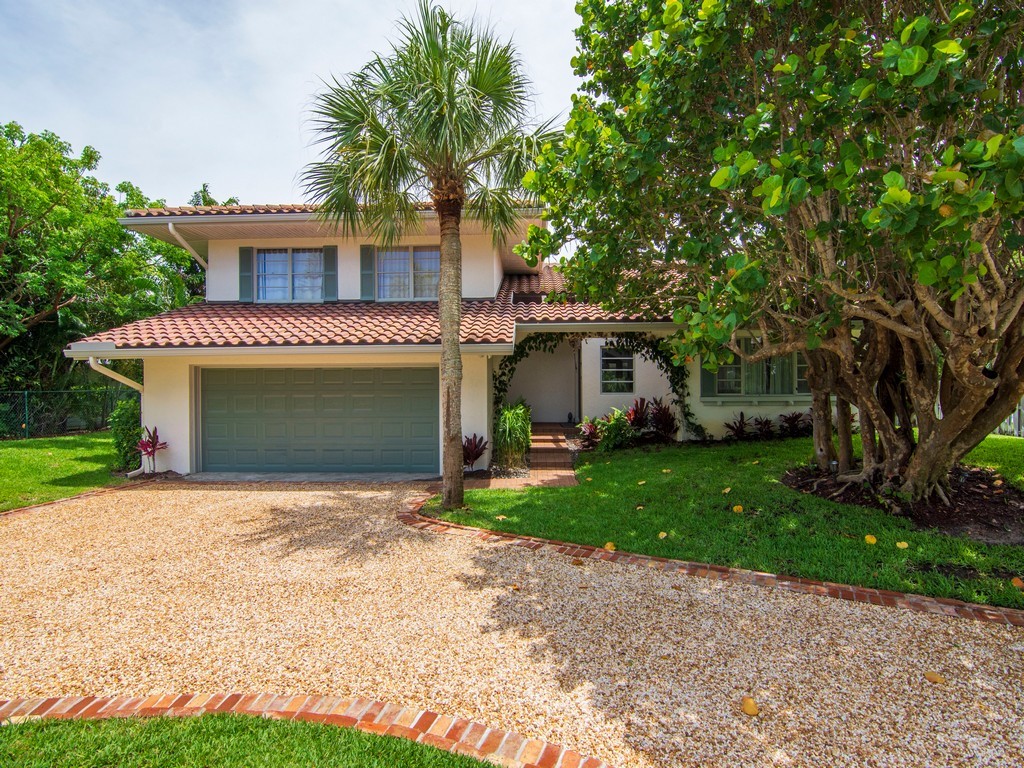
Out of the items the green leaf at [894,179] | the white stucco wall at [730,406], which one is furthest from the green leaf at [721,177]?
the white stucco wall at [730,406]

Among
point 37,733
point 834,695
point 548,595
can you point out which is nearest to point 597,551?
point 548,595

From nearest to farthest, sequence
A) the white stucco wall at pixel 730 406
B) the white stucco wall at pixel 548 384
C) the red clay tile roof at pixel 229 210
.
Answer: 1. the red clay tile roof at pixel 229 210
2. the white stucco wall at pixel 730 406
3. the white stucco wall at pixel 548 384

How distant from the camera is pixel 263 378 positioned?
441 inches

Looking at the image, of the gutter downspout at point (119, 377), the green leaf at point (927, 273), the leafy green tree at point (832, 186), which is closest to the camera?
the green leaf at point (927, 273)

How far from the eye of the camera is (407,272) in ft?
42.1

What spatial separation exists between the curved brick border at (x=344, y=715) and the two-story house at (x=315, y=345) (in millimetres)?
7042

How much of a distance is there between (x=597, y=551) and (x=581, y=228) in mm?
4259

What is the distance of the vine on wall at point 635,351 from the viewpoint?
1212cm

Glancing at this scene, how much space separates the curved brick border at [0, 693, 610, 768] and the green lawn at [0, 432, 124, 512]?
23.2 ft

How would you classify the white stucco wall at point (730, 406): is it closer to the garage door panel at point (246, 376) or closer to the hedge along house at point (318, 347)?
the hedge along house at point (318, 347)

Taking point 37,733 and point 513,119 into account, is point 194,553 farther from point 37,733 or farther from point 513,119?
point 513,119

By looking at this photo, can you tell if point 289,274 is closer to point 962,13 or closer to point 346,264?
point 346,264

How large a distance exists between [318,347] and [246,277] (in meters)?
4.67

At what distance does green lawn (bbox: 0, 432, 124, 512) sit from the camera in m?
9.01
